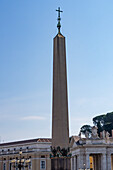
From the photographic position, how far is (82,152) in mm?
55875

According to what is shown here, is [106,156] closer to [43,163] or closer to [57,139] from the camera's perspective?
[43,163]

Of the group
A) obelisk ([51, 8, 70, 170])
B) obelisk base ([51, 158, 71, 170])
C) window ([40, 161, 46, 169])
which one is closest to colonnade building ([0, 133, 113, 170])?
window ([40, 161, 46, 169])

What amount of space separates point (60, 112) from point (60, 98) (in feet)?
2.76

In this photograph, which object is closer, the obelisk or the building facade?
the obelisk

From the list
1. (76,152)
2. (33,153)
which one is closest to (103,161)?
(76,152)

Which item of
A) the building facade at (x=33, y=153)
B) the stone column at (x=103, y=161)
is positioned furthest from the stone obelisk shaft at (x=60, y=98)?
the building facade at (x=33, y=153)

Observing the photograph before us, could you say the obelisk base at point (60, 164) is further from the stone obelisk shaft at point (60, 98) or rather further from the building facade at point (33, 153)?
the building facade at point (33, 153)

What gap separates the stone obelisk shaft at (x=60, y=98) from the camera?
18188mm

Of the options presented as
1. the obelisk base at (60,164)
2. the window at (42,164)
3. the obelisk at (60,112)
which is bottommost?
the window at (42,164)

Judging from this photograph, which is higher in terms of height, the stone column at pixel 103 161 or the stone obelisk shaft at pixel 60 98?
the stone obelisk shaft at pixel 60 98

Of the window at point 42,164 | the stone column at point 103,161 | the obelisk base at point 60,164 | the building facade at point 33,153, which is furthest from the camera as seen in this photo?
the window at point 42,164

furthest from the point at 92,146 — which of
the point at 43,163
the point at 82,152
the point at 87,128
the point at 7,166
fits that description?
the point at 87,128

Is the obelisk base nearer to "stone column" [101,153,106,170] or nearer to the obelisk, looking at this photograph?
the obelisk

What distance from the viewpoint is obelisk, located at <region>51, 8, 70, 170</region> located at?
18.1 metres
